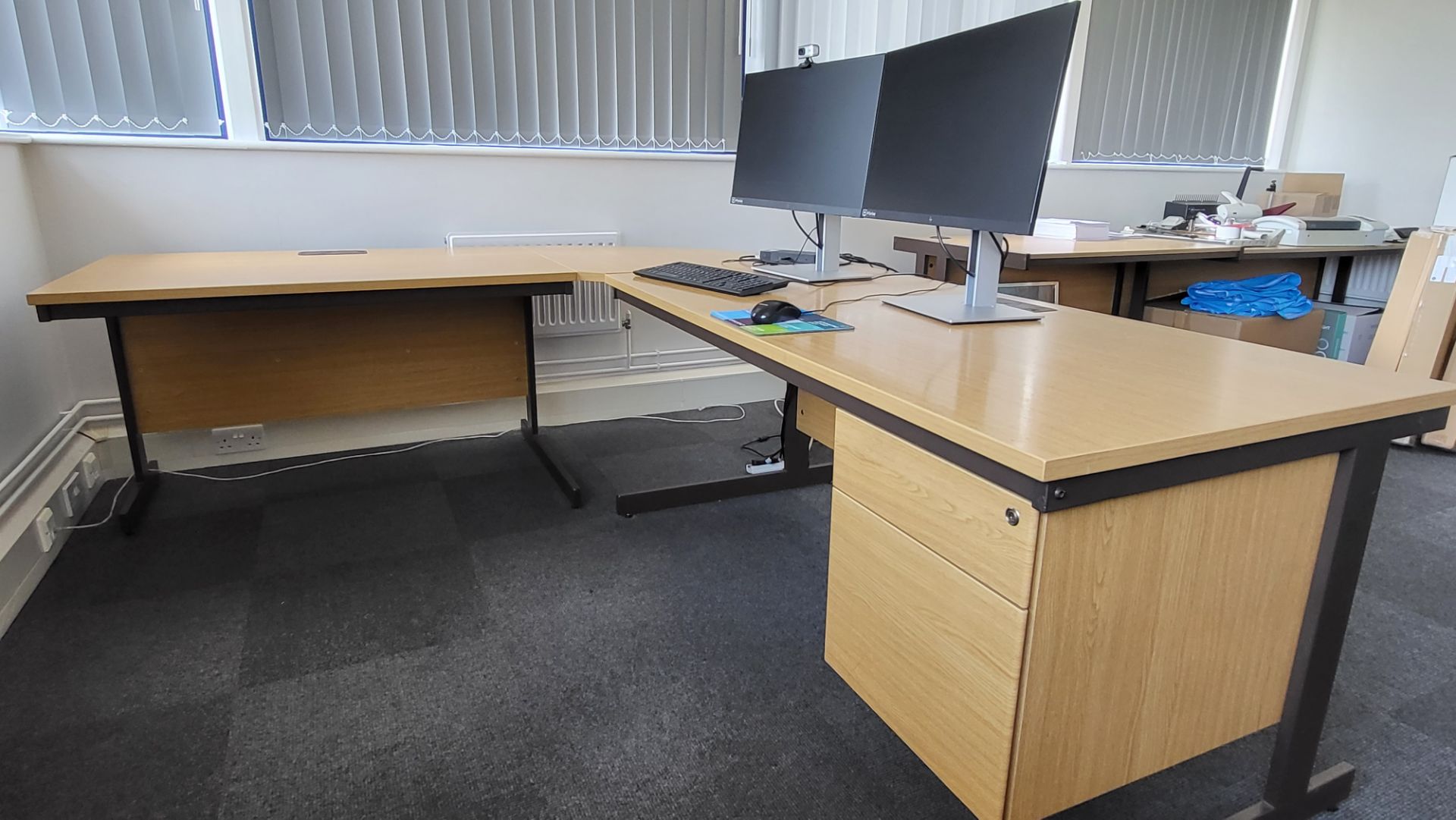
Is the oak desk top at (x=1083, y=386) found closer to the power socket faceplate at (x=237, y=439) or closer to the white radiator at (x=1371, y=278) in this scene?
the power socket faceplate at (x=237, y=439)

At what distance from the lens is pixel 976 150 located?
142 centimetres

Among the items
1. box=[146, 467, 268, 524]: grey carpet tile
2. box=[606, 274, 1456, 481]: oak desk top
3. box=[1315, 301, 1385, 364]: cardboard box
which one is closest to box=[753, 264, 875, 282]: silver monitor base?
box=[606, 274, 1456, 481]: oak desk top

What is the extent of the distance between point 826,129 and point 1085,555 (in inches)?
54.1

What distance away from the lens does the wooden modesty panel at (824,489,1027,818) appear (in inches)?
37.4

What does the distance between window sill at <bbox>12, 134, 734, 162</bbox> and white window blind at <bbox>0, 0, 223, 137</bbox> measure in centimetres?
5

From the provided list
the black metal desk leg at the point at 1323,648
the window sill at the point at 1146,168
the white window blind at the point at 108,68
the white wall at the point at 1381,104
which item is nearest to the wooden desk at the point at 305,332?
the white window blind at the point at 108,68

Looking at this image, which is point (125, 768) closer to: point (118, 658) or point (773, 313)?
point (118, 658)

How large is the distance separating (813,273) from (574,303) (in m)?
1.35

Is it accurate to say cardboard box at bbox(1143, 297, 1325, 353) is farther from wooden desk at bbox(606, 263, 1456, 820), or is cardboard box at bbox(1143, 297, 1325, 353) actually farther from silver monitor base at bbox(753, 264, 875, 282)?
wooden desk at bbox(606, 263, 1456, 820)

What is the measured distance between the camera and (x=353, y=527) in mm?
2367

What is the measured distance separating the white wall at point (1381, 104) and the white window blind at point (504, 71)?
12.3 ft

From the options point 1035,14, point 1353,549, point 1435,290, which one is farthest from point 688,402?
point 1435,290

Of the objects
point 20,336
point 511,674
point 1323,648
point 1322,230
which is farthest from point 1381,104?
point 20,336

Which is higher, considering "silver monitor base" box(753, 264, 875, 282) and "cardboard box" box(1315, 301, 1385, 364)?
"silver monitor base" box(753, 264, 875, 282)
